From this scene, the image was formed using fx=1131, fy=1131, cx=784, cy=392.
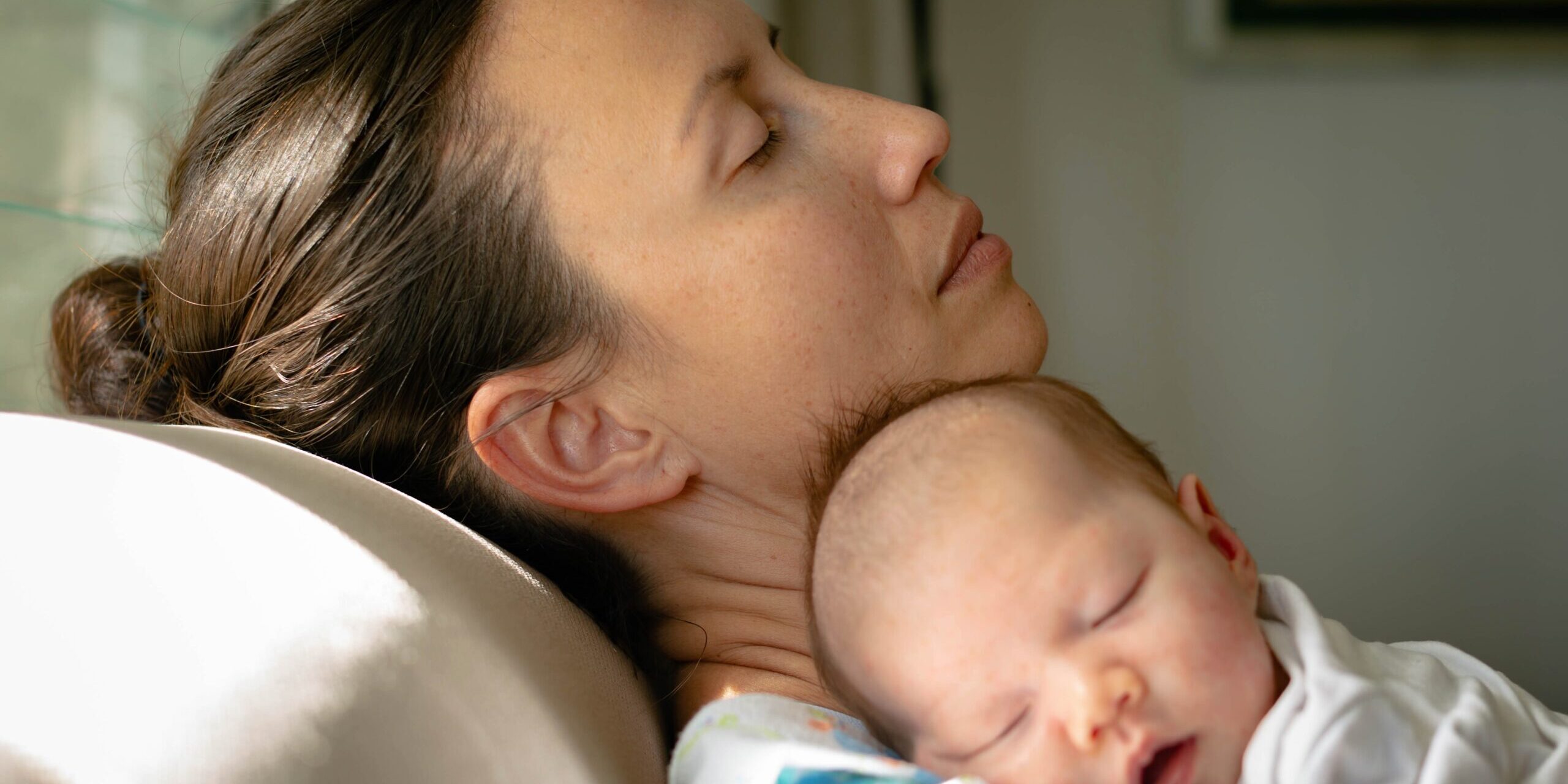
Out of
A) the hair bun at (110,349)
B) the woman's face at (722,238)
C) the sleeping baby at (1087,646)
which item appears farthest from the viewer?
the hair bun at (110,349)

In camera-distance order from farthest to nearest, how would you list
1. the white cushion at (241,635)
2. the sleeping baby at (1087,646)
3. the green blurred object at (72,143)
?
the green blurred object at (72,143) → the sleeping baby at (1087,646) → the white cushion at (241,635)

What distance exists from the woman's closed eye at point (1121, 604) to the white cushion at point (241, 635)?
314 mm

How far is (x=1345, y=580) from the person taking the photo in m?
3.07

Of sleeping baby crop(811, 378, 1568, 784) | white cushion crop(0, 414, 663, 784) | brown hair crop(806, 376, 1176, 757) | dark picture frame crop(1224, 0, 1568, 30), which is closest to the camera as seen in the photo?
white cushion crop(0, 414, 663, 784)

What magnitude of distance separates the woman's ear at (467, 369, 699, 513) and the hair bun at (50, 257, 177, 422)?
0.41m

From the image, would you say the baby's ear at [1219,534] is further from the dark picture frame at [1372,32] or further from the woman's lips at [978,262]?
the dark picture frame at [1372,32]

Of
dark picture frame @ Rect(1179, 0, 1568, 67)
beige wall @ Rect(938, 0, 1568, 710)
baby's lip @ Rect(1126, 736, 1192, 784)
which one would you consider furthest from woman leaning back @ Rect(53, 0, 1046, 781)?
dark picture frame @ Rect(1179, 0, 1568, 67)

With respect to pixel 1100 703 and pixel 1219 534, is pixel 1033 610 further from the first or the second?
pixel 1219 534

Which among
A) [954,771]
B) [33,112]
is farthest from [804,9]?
[954,771]

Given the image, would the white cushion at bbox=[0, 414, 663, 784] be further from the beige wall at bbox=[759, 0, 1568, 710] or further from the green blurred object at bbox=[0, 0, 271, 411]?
the beige wall at bbox=[759, 0, 1568, 710]

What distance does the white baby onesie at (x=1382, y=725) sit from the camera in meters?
0.64

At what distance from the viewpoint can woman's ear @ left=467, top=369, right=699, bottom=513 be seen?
3.13 feet

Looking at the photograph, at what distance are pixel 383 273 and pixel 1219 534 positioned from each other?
0.70 meters

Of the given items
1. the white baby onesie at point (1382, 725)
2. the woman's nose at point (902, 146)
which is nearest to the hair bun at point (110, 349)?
the woman's nose at point (902, 146)
